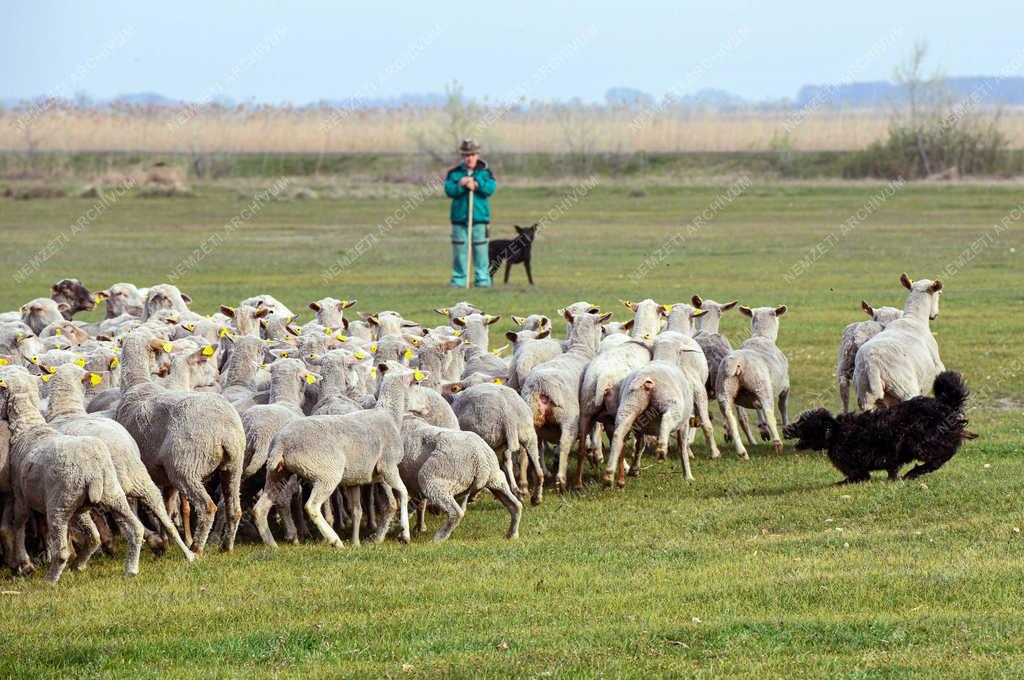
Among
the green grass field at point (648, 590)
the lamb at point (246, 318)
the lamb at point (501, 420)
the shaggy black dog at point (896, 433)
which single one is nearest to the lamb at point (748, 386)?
the green grass field at point (648, 590)

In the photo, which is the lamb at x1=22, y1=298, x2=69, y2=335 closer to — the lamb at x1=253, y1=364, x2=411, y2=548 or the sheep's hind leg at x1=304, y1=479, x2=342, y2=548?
the lamb at x1=253, y1=364, x2=411, y2=548

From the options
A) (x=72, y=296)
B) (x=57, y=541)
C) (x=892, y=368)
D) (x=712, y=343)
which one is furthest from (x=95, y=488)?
(x=72, y=296)

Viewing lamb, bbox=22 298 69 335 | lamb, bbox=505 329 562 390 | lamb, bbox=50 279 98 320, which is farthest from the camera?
lamb, bbox=50 279 98 320

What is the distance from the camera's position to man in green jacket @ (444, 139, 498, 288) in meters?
27.7

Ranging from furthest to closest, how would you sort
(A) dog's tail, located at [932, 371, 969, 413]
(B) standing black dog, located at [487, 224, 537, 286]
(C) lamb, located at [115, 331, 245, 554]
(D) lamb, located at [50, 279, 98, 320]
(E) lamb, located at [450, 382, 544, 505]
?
(B) standing black dog, located at [487, 224, 537, 286]
(D) lamb, located at [50, 279, 98, 320]
(E) lamb, located at [450, 382, 544, 505]
(A) dog's tail, located at [932, 371, 969, 413]
(C) lamb, located at [115, 331, 245, 554]

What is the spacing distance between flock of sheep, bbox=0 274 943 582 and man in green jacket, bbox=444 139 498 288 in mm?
12236

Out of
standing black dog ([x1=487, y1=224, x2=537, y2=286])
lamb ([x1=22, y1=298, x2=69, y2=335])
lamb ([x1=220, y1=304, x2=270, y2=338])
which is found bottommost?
standing black dog ([x1=487, y1=224, x2=537, y2=286])

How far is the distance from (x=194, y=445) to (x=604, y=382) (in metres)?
4.16

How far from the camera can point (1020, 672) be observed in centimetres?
673

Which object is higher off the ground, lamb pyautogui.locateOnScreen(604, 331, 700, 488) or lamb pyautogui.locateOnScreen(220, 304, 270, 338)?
lamb pyautogui.locateOnScreen(220, 304, 270, 338)

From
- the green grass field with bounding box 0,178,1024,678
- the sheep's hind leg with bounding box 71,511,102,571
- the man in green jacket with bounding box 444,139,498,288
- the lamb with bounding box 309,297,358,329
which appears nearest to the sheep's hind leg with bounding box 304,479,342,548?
the green grass field with bounding box 0,178,1024,678

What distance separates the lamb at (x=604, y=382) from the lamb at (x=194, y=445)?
11.2 ft

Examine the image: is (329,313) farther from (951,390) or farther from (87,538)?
(951,390)

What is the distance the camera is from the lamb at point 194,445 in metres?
10.1
